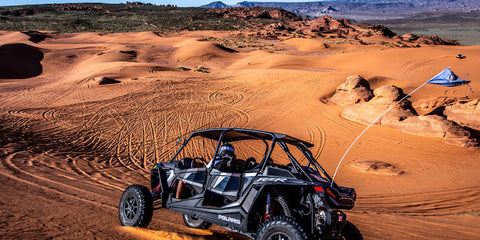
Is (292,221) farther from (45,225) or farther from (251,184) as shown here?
(45,225)

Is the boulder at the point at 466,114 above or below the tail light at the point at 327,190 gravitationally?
below

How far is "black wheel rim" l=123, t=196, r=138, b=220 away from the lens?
451 centimetres

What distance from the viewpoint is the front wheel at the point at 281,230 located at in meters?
3.15

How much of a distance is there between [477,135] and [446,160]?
276cm

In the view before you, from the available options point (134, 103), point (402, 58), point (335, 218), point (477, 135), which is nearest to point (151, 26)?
point (402, 58)

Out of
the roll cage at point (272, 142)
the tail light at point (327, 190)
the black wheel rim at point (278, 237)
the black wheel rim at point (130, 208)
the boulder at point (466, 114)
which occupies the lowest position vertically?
the boulder at point (466, 114)

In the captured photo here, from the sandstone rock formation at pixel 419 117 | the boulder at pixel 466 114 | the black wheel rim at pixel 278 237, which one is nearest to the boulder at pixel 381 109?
the sandstone rock formation at pixel 419 117

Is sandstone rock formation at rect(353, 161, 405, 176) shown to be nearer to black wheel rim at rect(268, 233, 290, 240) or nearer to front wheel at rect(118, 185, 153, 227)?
black wheel rim at rect(268, 233, 290, 240)

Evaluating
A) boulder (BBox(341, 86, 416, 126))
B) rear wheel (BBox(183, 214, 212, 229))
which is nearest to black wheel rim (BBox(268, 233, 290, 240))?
rear wheel (BBox(183, 214, 212, 229))

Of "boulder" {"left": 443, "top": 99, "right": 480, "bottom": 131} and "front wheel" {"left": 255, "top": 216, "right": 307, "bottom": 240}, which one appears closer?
"front wheel" {"left": 255, "top": 216, "right": 307, "bottom": 240}

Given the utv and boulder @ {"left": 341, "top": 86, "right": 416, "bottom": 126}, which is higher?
the utv

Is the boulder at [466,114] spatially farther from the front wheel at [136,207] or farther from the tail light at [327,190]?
the front wheel at [136,207]

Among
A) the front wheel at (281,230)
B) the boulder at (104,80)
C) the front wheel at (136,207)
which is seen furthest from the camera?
the boulder at (104,80)

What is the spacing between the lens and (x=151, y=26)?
2953 inches
